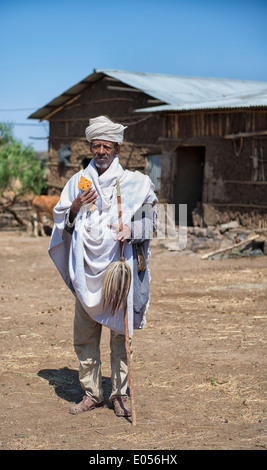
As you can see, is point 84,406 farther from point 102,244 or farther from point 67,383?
point 102,244

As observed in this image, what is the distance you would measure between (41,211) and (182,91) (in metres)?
5.24

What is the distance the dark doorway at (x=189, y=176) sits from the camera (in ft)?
54.6

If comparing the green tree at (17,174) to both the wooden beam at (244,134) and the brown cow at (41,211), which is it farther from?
the wooden beam at (244,134)

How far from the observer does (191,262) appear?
39.7 feet

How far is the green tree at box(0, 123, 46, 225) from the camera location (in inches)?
774

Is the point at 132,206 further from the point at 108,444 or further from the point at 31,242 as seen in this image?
the point at 31,242

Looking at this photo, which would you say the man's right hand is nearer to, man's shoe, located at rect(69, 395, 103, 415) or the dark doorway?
man's shoe, located at rect(69, 395, 103, 415)

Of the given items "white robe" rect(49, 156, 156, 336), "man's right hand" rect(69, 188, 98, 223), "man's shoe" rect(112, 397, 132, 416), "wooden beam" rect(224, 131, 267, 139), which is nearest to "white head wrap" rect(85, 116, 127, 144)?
"white robe" rect(49, 156, 156, 336)

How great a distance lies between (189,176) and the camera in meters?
16.9

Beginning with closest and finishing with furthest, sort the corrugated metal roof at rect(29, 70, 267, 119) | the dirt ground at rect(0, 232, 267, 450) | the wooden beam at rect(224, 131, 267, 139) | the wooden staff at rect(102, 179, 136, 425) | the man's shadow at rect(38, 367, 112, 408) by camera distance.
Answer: the dirt ground at rect(0, 232, 267, 450)
the wooden staff at rect(102, 179, 136, 425)
the man's shadow at rect(38, 367, 112, 408)
the wooden beam at rect(224, 131, 267, 139)
the corrugated metal roof at rect(29, 70, 267, 119)

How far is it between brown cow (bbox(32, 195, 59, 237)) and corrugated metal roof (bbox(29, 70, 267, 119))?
3.31 meters

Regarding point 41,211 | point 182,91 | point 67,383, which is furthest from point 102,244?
point 182,91

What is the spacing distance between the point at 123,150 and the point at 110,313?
13.2 m
